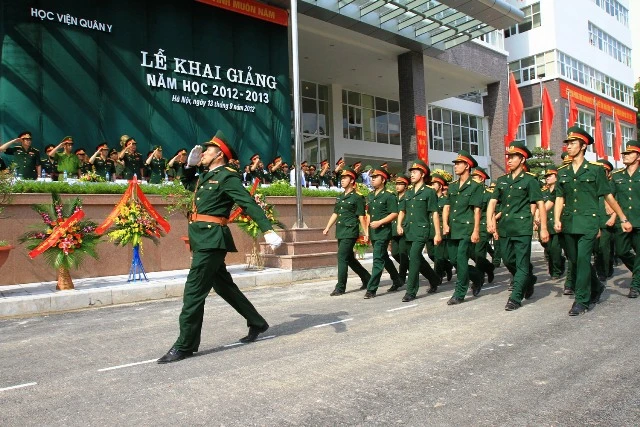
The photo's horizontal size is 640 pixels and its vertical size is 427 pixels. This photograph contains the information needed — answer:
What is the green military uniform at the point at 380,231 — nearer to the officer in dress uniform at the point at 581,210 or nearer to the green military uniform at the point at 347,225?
the green military uniform at the point at 347,225

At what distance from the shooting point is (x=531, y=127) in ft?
130

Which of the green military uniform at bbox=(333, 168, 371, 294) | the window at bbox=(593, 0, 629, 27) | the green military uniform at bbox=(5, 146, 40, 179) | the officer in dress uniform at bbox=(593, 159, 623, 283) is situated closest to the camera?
the officer in dress uniform at bbox=(593, 159, 623, 283)

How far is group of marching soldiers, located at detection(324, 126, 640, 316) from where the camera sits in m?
6.66

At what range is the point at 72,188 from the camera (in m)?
11.2

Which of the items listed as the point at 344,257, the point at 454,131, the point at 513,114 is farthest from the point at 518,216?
the point at 454,131

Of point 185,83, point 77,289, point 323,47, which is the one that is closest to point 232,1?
point 185,83

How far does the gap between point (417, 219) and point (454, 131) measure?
30.5m

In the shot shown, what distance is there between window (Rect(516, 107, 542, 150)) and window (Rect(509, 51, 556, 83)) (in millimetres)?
2455

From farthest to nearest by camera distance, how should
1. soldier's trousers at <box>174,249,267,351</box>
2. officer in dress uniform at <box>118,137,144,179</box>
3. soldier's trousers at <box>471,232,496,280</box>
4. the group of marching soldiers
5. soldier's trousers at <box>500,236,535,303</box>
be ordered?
officer in dress uniform at <box>118,137,144,179</box>
soldier's trousers at <box>471,232,496,280</box>
soldier's trousers at <box>500,236,535,303</box>
the group of marching soldiers
soldier's trousers at <box>174,249,267,351</box>

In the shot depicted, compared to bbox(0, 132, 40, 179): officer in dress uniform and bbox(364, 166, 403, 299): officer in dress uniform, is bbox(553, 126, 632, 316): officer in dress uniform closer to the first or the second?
bbox(364, 166, 403, 299): officer in dress uniform

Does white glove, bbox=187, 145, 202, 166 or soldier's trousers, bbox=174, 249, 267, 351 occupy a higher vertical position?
white glove, bbox=187, 145, 202, 166

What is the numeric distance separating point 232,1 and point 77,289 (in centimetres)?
1306

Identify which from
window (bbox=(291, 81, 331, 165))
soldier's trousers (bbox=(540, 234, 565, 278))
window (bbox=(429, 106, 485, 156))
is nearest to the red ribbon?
soldier's trousers (bbox=(540, 234, 565, 278))

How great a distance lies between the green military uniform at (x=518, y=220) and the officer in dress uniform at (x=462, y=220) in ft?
1.29
